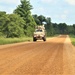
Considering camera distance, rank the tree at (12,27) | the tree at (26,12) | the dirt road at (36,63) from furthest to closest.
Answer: the tree at (26,12) < the tree at (12,27) < the dirt road at (36,63)

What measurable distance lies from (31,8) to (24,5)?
2485 mm

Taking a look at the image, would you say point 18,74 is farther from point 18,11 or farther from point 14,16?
point 18,11

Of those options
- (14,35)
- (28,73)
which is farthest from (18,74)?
(14,35)

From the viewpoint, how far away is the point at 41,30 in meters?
56.5

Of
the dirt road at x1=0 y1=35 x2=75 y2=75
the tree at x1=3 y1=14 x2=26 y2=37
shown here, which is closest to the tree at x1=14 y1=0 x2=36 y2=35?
the tree at x1=3 y1=14 x2=26 y2=37

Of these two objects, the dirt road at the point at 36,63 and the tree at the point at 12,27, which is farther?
the tree at the point at 12,27

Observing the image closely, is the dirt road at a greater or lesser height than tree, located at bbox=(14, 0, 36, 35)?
lesser

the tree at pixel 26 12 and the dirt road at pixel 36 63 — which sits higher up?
the tree at pixel 26 12

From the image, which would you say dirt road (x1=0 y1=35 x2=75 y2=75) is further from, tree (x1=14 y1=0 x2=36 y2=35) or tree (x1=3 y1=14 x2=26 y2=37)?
tree (x1=14 y1=0 x2=36 y2=35)

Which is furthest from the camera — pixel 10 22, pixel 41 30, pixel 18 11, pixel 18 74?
pixel 18 11

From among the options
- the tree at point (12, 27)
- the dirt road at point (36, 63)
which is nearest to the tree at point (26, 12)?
the tree at point (12, 27)

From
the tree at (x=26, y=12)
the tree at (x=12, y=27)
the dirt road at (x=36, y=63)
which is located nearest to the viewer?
the dirt road at (x=36, y=63)

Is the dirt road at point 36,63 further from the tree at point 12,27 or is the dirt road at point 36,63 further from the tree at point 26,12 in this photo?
the tree at point 26,12

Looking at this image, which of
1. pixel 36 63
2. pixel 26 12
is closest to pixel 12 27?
pixel 26 12
